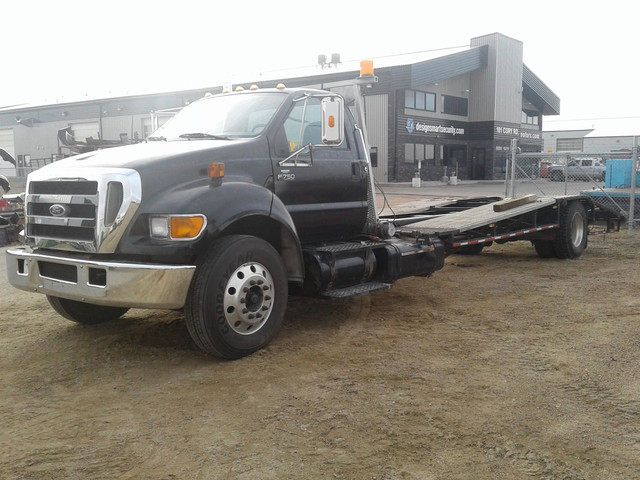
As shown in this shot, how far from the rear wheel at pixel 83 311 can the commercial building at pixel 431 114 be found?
25.7 m

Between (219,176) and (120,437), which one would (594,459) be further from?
(219,176)

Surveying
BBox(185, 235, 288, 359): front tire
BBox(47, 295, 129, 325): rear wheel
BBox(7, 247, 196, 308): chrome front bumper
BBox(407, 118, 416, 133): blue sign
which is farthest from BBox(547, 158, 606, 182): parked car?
BBox(7, 247, 196, 308): chrome front bumper

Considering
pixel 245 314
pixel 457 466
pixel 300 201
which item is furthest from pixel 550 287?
pixel 457 466

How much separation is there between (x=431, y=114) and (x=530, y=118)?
14193mm

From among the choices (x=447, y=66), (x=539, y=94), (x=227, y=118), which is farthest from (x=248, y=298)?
(x=539, y=94)

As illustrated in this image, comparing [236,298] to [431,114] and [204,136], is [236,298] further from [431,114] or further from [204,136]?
[431,114]

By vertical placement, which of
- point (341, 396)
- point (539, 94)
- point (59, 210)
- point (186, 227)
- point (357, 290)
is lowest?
point (341, 396)

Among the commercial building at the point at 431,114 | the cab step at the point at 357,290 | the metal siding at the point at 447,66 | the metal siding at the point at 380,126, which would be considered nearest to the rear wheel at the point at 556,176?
the commercial building at the point at 431,114

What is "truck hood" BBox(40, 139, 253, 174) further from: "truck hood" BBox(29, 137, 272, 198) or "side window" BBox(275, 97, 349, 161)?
"side window" BBox(275, 97, 349, 161)

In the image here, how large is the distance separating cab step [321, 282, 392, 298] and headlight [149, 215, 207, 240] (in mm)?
1561

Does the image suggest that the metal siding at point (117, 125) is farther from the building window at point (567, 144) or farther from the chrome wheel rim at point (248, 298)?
the chrome wheel rim at point (248, 298)

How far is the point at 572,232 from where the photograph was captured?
33.5 ft

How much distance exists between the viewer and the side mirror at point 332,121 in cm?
566

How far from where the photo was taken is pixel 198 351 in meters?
5.39
